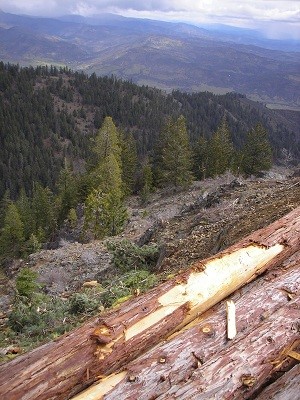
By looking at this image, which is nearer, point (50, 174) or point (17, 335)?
point (17, 335)

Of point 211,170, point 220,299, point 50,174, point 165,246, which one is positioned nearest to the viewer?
point 220,299

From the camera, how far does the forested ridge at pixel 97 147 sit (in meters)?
40.6

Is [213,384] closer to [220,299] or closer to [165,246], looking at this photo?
[220,299]

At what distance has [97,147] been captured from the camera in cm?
4028

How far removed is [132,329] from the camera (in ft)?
16.4

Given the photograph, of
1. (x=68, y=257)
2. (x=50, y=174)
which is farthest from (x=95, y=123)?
(x=68, y=257)

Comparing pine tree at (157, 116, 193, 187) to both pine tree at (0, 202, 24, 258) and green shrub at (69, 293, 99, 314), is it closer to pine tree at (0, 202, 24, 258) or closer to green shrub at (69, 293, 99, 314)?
pine tree at (0, 202, 24, 258)

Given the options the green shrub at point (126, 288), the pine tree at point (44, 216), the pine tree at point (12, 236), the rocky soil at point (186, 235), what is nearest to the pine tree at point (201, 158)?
the pine tree at point (44, 216)

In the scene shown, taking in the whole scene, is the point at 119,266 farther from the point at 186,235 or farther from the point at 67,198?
the point at 67,198

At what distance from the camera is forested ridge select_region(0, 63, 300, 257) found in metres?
40.6

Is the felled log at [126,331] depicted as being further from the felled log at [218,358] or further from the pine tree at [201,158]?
the pine tree at [201,158]

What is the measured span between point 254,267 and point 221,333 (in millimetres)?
2052

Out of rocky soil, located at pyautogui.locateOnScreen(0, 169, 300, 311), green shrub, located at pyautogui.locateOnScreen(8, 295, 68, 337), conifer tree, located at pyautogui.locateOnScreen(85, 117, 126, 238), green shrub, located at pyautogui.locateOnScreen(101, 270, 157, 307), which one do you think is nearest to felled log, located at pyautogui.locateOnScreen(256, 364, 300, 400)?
green shrub, located at pyautogui.locateOnScreen(101, 270, 157, 307)

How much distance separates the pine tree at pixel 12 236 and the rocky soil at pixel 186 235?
21.4 metres
